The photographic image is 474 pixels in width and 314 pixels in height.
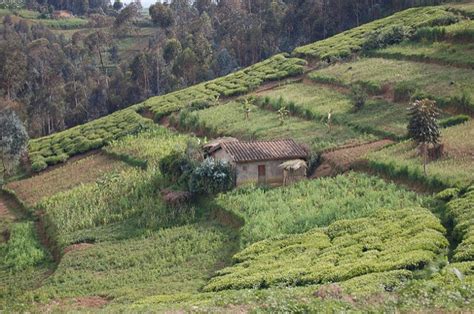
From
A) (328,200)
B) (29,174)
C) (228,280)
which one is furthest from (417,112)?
(29,174)

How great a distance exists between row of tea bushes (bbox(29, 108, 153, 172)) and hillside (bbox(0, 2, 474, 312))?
0.22 meters

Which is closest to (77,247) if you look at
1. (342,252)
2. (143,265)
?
(143,265)

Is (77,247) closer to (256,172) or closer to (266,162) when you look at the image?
(256,172)

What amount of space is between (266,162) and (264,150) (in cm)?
74

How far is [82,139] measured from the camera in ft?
181

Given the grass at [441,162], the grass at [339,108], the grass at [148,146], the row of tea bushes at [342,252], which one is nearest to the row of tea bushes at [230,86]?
the grass at [339,108]

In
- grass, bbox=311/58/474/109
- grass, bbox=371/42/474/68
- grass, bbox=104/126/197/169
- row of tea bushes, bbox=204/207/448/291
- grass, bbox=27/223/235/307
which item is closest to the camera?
row of tea bushes, bbox=204/207/448/291

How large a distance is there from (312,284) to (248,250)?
6294 mm

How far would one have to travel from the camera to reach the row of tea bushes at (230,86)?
56.8 meters

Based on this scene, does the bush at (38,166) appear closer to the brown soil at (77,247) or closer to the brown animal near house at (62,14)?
the brown soil at (77,247)

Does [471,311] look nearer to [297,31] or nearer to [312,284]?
[312,284]

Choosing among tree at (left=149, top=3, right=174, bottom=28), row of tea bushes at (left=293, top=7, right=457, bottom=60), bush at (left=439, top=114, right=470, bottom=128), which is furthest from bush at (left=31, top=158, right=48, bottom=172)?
tree at (left=149, top=3, right=174, bottom=28)

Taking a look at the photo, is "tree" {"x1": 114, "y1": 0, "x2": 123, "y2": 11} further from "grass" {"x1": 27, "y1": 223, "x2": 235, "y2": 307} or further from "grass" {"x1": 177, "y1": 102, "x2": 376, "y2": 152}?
"grass" {"x1": 27, "y1": 223, "x2": 235, "y2": 307}

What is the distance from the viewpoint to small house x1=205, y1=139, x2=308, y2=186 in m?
34.8
